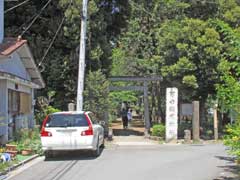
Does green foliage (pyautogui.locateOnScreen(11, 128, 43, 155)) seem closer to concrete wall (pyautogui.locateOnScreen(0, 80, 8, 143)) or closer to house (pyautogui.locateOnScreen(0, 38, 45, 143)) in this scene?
house (pyautogui.locateOnScreen(0, 38, 45, 143))

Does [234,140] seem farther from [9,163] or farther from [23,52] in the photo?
[23,52]

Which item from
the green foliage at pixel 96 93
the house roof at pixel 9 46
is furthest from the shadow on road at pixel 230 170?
the green foliage at pixel 96 93

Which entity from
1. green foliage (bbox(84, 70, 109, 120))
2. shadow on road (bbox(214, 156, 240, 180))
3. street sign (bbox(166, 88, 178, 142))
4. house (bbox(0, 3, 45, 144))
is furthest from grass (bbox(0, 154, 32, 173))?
street sign (bbox(166, 88, 178, 142))

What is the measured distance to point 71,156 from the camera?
20.0 meters

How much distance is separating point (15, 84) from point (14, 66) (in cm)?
80

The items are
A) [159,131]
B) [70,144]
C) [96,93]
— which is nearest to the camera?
[70,144]

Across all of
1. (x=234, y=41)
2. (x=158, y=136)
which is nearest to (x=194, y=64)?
(x=158, y=136)

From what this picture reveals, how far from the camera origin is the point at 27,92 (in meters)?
27.2

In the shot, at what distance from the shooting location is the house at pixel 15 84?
2166cm

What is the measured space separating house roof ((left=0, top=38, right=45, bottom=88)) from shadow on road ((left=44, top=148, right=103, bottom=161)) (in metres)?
4.15

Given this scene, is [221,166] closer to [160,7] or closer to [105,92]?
[105,92]

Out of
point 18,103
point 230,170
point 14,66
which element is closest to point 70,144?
point 230,170

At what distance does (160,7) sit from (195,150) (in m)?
15.0

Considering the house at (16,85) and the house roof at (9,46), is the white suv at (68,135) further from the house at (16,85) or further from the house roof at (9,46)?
the house roof at (9,46)
